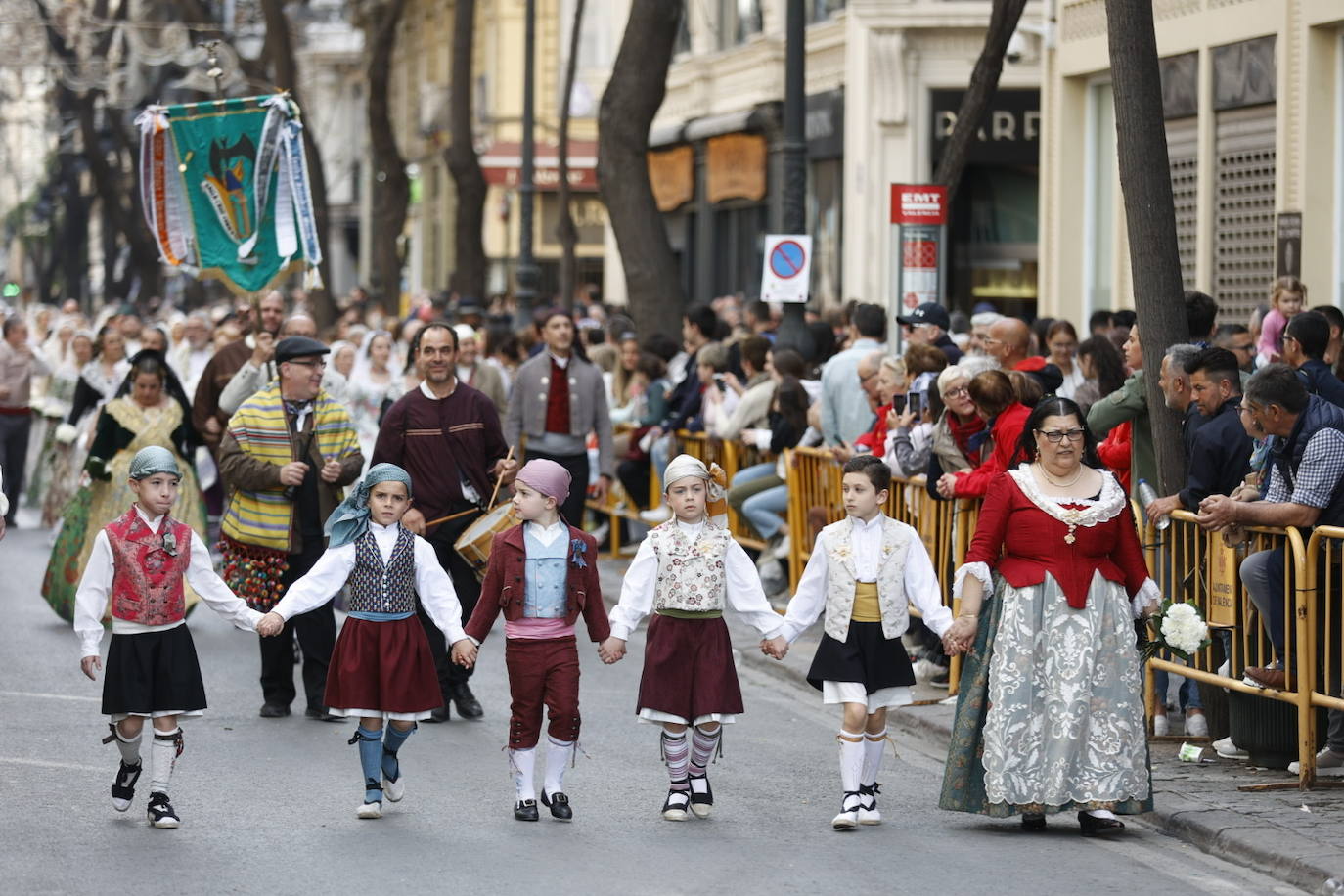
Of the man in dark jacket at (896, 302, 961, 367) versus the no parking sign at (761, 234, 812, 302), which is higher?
the no parking sign at (761, 234, 812, 302)

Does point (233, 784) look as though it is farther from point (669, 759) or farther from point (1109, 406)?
point (1109, 406)

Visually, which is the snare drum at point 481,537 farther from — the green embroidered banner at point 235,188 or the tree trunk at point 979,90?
the tree trunk at point 979,90

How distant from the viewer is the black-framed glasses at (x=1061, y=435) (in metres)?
8.66

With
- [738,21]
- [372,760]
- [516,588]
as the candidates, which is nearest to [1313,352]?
[516,588]

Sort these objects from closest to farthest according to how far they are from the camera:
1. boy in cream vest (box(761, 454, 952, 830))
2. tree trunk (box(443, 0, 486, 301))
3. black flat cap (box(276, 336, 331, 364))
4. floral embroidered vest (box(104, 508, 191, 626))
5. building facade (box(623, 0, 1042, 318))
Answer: boy in cream vest (box(761, 454, 952, 830)) → floral embroidered vest (box(104, 508, 191, 626)) → black flat cap (box(276, 336, 331, 364)) → building facade (box(623, 0, 1042, 318)) → tree trunk (box(443, 0, 486, 301))

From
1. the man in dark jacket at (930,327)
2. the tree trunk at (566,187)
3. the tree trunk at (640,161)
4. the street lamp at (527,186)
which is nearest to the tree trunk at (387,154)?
the tree trunk at (566,187)

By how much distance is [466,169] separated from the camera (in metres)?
32.9

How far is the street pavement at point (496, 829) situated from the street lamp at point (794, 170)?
245 inches

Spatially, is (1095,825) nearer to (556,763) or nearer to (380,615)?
(556,763)

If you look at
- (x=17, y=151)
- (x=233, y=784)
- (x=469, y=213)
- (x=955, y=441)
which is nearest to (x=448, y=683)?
(x=233, y=784)

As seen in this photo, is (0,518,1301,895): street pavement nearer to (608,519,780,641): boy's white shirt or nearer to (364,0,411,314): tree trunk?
(608,519,780,641): boy's white shirt

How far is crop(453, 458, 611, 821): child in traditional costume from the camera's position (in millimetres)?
8984

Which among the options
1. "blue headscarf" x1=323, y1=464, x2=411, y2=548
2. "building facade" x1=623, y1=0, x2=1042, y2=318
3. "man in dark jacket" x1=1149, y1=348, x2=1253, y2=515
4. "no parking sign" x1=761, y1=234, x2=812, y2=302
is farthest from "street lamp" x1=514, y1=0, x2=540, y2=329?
"blue headscarf" x1=323, y1=464, x2=411, y2=548

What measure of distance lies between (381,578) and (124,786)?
1.25m
